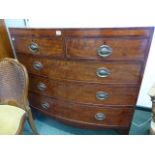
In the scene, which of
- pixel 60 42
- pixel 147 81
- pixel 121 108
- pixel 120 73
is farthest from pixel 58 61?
pixel 147 81

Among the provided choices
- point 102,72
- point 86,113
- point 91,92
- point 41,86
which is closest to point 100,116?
point 86,113

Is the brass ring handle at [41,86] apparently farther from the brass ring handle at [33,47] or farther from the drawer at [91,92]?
the brass ring handle at [33,47]

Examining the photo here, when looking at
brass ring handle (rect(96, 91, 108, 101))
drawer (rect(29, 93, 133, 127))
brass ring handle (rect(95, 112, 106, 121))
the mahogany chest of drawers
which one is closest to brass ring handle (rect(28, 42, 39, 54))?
the mahogany chest of drawers

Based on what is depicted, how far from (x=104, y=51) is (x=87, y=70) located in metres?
0.18

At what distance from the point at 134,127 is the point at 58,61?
98 cm

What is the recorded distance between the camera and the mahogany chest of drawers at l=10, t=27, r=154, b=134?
0.90 metres

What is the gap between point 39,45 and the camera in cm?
108

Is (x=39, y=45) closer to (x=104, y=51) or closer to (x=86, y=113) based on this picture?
(x=104, y=51)

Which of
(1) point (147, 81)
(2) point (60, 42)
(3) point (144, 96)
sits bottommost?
(3) point (144, 96)

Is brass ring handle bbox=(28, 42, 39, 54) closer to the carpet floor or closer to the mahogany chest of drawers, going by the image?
the mahogany chest of drawers

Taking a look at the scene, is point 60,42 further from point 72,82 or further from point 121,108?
point 121,108

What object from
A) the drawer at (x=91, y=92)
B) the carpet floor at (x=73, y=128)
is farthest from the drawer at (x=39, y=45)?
the carpet floor at (x=73, y=128)

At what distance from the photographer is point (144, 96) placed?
5.43 ft

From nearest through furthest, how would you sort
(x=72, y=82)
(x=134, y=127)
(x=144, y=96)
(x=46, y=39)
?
(x=46, y=39)
(x=72, y=82)
(x=134, y=127)
(x=144, y=96)
